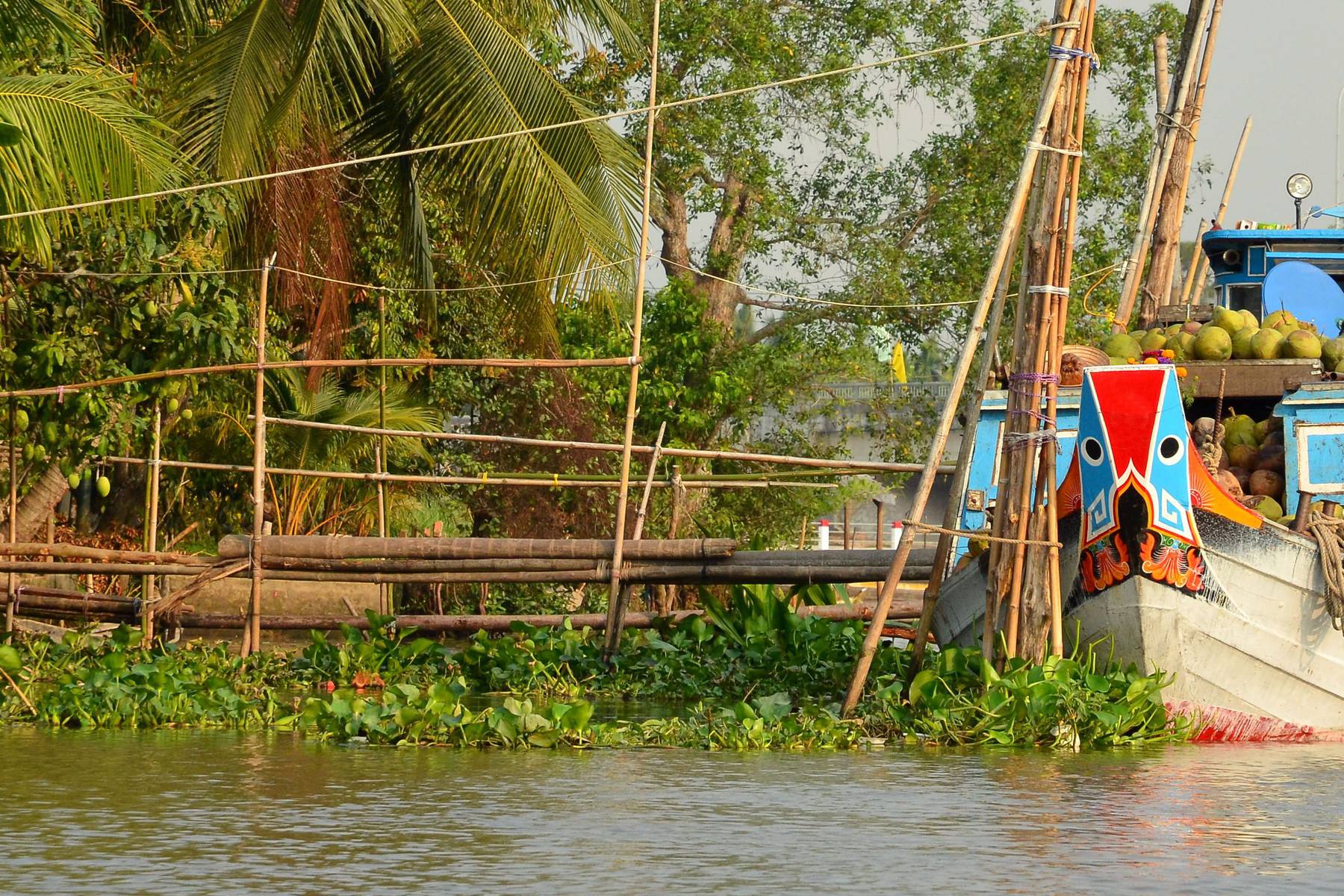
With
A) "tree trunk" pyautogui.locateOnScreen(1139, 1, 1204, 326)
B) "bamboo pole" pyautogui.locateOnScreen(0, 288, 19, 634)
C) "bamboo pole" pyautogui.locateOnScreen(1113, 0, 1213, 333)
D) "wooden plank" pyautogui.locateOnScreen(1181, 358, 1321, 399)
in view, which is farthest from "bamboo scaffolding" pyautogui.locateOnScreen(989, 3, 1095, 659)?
"bamboo pole" pyautogui.locateOnScreen(0, 288, 19, 634)

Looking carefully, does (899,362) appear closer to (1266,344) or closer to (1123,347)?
(1123,347)

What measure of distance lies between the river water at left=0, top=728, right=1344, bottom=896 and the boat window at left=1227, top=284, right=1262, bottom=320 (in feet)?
13.8

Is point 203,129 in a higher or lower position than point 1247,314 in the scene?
higher

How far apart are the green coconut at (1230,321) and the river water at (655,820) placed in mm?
2747

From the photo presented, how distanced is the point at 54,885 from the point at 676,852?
1803 millimetres

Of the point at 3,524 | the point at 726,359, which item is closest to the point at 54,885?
the point at 3,524

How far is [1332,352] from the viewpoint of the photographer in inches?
379

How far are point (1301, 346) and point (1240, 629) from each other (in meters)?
1.99

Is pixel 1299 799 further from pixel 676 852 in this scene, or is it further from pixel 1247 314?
pixel 1247 314

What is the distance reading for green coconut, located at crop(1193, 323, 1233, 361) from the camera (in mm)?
9492

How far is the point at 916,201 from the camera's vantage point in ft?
67.9

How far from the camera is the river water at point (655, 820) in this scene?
496 cm

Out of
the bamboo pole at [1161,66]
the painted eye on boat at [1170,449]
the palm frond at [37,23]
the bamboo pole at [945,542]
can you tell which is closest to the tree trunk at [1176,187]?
the bamboo pole at [1161,66]

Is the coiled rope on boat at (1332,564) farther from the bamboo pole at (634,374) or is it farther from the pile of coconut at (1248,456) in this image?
the bamboo pole at (634,374)
